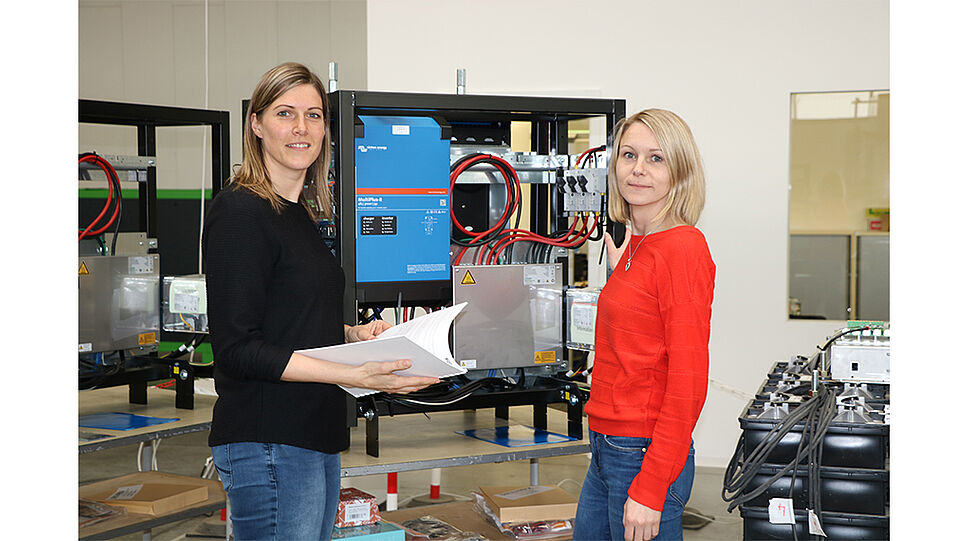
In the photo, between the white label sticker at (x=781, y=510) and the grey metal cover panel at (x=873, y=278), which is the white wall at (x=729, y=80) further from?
the white label sticker at (x=781, y=510)

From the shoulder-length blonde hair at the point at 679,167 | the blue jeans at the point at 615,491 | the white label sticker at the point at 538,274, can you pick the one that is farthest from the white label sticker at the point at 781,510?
the white label sticker at the point at 538,274

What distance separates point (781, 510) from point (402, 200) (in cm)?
138

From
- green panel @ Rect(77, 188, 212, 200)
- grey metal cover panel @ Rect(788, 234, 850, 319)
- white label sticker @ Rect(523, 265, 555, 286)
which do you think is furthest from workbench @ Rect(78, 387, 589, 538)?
green panel @ Rect(77, 188, 212, 200)

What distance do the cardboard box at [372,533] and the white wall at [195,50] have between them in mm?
3920

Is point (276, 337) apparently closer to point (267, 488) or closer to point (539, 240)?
point (267, 488)

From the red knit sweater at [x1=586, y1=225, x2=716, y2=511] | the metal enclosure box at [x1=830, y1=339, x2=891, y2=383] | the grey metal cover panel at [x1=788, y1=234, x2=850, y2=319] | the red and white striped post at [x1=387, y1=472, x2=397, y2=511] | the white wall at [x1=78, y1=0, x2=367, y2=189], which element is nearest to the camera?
the red knit sweater at [x1=586, y1=225, x2=716, y2=511]

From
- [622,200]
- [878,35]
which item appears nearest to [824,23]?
[878,35]

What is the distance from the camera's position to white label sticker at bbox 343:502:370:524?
2631 mm

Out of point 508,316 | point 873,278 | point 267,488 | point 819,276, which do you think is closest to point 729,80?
point 819,276

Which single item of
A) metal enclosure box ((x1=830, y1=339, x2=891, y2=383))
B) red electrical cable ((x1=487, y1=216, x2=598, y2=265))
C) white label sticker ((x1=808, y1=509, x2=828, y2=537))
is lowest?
white label sticker ((x1=808, y1=509, x2=828, y2=537))

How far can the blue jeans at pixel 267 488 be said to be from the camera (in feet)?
5.27

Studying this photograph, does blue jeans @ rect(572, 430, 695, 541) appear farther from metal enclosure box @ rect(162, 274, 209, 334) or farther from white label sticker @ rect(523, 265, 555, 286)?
metal enclosure box @ rect(162, 274, 209, 334)

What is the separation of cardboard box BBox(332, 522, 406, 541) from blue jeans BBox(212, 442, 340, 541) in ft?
3.13
